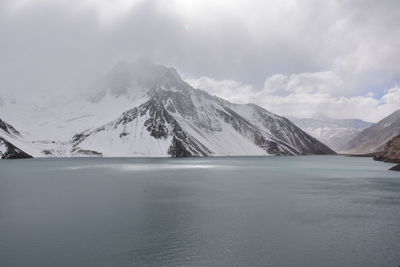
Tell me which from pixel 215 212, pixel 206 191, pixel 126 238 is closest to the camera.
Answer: pixel 126 238

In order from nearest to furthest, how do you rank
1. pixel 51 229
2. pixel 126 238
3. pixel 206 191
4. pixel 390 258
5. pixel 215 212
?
pixel 390 258 → pixel 126 238 → pixel 51 229 → pixel 215 212 → pixel 206 191

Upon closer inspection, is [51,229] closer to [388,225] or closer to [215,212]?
[215,212]

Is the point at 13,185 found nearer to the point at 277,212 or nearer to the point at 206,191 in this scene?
the point at 206,191

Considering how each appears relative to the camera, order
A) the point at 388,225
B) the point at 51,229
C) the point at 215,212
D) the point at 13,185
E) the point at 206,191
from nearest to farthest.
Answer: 1. the point at 51,229
2. the point at 388,225
3. the point at 215,212
4. the point at 206,191
5. the point at 13,185

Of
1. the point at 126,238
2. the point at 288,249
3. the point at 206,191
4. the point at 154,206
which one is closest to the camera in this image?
the point at 288,249

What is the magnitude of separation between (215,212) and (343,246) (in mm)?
23281

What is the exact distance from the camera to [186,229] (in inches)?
1854

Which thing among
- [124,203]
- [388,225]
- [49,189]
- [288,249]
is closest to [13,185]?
[49,189]

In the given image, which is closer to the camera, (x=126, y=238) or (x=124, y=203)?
(x=126, y=238)

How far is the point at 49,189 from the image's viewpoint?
288 feet

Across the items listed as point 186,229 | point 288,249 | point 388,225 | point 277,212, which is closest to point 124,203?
point 186,229

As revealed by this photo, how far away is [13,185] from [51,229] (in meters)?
58.5

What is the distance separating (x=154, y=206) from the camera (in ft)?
211

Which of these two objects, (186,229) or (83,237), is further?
(186,229)
